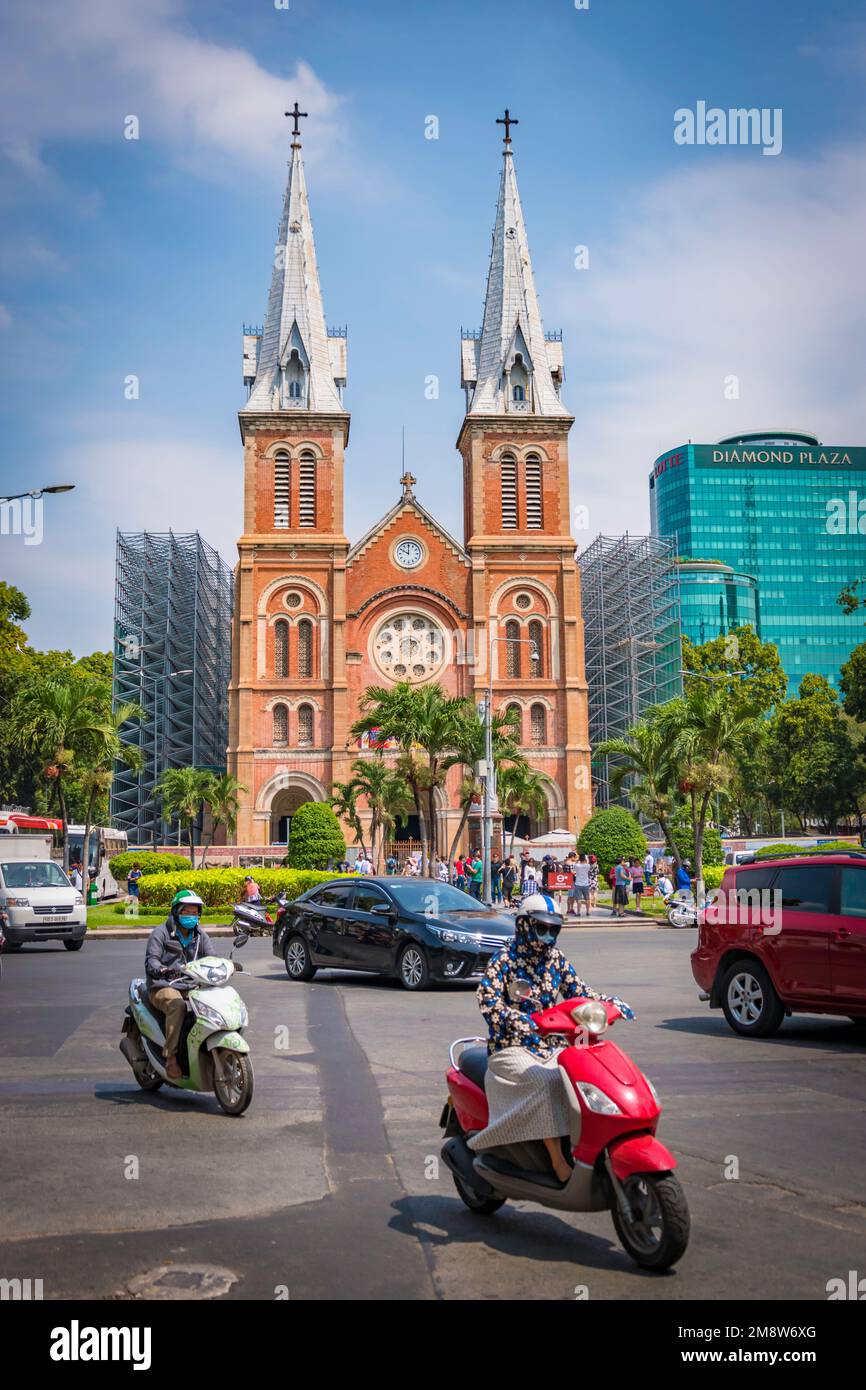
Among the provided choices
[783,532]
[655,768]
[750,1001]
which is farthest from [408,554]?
[783,532]

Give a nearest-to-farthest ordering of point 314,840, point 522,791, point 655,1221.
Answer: point 655,1221 < point 314,840 < point 522,791

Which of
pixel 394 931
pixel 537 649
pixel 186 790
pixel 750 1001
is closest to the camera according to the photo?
pixel 750 1001

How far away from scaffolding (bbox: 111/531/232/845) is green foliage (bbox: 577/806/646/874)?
3220 centimetres

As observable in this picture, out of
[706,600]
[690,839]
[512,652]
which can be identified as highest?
[706,600]

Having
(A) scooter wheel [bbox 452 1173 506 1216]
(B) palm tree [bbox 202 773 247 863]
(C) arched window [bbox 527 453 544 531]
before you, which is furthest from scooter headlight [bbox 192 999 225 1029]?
(C) arched window [bbox 527 453 544 531]

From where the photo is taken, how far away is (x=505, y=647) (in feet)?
192

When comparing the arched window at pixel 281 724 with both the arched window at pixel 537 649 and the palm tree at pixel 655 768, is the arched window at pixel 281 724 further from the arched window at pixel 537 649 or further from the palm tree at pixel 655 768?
the palm tree at pixel 655 768

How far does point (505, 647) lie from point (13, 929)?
1527 inches

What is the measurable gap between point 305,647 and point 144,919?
2942 centimetres

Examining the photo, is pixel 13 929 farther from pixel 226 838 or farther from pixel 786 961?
pixel 226 838

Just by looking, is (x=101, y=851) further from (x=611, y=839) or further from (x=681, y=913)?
(x=681, y=913)

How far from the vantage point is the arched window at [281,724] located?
5644 cm

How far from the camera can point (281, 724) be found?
56656 millimetres

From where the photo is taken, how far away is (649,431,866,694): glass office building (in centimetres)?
13775
